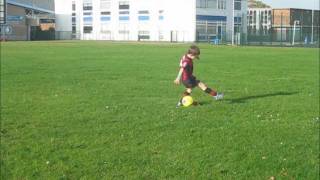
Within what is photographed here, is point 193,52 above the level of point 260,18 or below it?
below

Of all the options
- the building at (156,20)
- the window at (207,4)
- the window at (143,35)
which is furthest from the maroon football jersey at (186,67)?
the window at (143,35)

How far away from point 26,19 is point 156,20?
79.9 ft

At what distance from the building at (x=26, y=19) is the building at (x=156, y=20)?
15.7 ft

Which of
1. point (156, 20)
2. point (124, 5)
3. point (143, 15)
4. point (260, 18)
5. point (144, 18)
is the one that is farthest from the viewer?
point (260, 18)

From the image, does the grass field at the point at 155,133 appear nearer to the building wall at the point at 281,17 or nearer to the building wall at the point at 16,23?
the building wall at the point at 281,17

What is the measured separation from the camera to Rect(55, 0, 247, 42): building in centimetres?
10012

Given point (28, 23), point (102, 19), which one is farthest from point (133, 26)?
point (28, 23)

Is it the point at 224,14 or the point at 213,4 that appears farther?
the point at 224,14

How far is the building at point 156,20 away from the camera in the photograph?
328 feet

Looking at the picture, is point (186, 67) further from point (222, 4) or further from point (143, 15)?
point (143, 15)

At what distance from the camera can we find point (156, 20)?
103938 mm

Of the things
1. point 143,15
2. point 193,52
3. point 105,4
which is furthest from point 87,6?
point 193,52

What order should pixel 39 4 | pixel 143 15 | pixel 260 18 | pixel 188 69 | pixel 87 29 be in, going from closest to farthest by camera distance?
A: pixel 188 69 → pixel 143 15 → pixel 260 18 → pixel 87 29 → pixel 39 4

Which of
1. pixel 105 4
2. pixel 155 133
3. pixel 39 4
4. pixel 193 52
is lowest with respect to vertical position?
pixel 155 133
